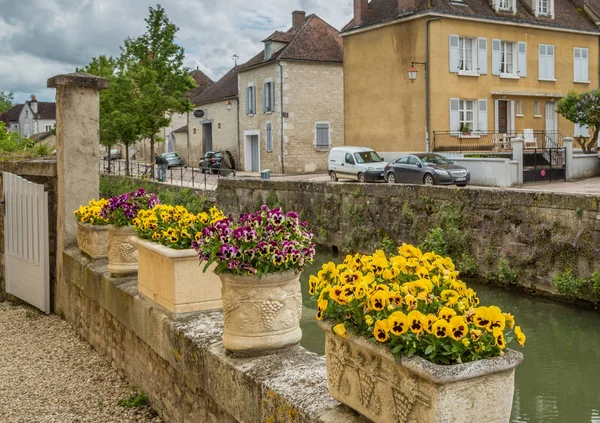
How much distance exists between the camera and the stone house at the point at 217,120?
133ft

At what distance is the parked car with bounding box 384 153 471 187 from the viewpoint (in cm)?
2166

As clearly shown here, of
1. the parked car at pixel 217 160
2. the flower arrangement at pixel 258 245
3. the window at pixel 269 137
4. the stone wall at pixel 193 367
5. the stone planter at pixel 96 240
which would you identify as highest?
the window at pixel 269 137

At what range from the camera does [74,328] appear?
24.5 feet

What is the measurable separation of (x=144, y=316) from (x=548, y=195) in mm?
9199

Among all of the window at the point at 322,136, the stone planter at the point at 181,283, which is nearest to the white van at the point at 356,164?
the window at the point at 322,136

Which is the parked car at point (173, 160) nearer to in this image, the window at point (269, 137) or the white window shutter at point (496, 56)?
the window at point (269, 137)

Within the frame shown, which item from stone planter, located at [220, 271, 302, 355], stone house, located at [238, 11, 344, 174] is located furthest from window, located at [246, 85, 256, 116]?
stone planter, located at [220, 271, 302, 355]

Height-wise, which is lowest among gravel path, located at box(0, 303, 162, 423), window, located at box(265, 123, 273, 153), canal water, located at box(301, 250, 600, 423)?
canal water, located at box(301, 250, 600, 423)

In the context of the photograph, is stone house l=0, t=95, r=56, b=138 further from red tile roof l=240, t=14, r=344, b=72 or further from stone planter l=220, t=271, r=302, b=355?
stone planter l=220, t=271, r=302, b=355

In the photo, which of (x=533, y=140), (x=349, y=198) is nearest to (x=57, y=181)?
(x=349, y=198)

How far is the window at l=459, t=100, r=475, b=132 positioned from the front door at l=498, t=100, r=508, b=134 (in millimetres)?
1737

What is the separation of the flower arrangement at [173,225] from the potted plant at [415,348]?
1.97 m

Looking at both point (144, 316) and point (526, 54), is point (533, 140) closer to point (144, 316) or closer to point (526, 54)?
point (526, 54)

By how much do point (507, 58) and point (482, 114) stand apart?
296 cm
